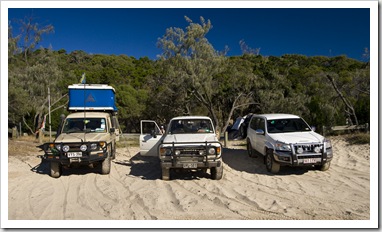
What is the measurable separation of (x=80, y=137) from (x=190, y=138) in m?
3.25

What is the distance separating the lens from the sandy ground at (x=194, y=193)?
5.84 metres

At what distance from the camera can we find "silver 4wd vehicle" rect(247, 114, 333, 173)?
27.6 feet

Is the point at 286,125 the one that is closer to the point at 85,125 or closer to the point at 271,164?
the point at 271,164

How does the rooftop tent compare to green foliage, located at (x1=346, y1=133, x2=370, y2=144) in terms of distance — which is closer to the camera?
the rooftop tent

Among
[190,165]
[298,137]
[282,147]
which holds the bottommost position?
[190,165]

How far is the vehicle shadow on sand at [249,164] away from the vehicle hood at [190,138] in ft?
5.75

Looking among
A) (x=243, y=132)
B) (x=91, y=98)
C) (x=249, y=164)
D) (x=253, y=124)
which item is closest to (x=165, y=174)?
(x=249, y=164)

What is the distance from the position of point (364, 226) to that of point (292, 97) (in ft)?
65.8

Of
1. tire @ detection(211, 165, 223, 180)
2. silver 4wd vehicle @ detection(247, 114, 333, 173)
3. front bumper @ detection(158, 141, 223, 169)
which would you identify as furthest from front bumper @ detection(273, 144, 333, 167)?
front bumper @ detection(158, 141, 223, 169)

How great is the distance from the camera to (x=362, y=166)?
9477mm

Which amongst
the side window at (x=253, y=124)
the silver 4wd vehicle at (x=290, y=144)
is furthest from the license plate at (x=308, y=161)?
the side window at (x=253, y=124)

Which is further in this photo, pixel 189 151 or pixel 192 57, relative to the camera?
pixel 192 57

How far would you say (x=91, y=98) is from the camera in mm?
11703

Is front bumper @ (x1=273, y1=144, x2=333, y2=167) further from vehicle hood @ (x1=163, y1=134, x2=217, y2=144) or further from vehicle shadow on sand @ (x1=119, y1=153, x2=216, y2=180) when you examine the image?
vehicle shadow on sand @ (x1=119, y1=153, x2=216, y2=180)
